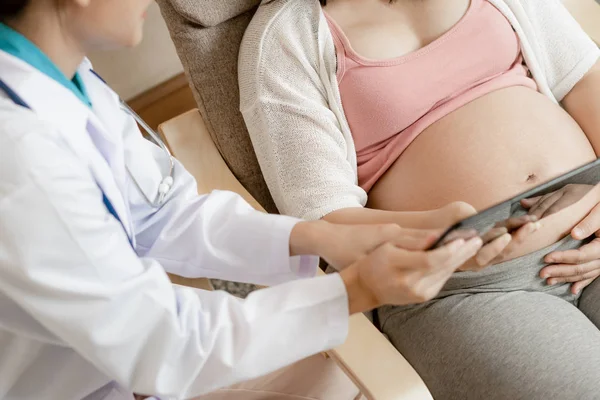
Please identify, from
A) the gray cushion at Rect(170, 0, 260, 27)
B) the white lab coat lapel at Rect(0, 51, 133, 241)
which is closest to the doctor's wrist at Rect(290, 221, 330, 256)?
the white lab coat lapel at Rect(0, 51, 133, 241)

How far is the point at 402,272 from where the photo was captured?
68 cm

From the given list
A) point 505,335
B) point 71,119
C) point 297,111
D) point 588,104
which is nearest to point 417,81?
point 297,111

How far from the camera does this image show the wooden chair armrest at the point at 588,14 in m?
1.37

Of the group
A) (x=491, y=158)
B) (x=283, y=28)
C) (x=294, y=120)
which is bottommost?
(x=491, y=158)

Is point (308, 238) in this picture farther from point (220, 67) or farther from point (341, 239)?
point (220, 67)

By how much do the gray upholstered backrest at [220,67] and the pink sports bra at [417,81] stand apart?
21 centimetres

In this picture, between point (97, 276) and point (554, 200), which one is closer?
point (97, 276)

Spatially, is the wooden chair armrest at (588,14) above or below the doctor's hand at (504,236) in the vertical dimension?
above

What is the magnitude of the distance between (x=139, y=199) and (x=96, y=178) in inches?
7.2

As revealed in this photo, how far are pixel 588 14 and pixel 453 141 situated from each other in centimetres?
60

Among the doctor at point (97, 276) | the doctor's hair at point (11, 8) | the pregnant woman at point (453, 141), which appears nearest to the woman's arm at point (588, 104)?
the pregnant woman at point (453, 141)

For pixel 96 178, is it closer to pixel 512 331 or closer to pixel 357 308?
pixel 357 308

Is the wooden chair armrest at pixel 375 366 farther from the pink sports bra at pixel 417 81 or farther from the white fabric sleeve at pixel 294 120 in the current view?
the pink sports bra at pixel 417 81

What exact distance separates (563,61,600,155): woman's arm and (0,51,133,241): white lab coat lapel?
3.13ft
